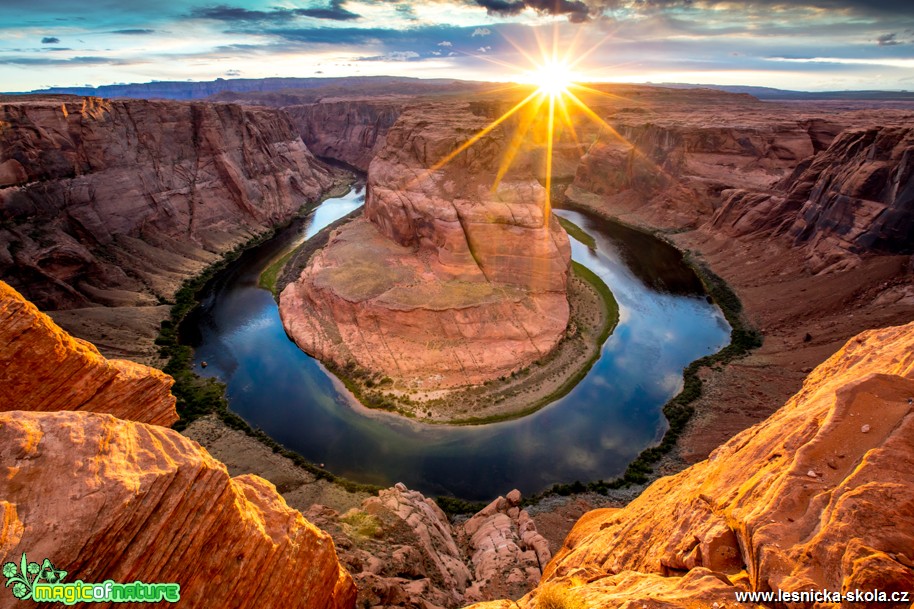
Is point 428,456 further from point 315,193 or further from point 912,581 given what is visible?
point 315,193

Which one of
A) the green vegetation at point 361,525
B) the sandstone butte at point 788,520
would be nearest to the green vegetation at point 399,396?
the green vegetation at point 361,525

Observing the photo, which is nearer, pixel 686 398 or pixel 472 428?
pixel 472 428

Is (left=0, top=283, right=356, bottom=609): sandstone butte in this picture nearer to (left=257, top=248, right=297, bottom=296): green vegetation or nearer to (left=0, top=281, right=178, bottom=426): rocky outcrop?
(left=0, top=281, right=178, bottom=426): rocky outcrop

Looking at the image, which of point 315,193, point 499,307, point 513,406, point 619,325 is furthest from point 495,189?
point 315,193

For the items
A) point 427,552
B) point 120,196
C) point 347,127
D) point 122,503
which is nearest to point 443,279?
point 427,552

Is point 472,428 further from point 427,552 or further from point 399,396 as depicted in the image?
point 427,552

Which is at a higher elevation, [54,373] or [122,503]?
[54,373]

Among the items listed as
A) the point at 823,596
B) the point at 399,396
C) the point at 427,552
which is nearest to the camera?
the point at 823,596

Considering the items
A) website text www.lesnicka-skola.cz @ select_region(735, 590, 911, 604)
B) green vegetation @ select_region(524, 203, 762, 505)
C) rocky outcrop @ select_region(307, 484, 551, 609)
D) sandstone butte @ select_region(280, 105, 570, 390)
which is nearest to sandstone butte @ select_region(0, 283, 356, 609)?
rocky outcrop @ select_region(307, 484, 551, 609)
